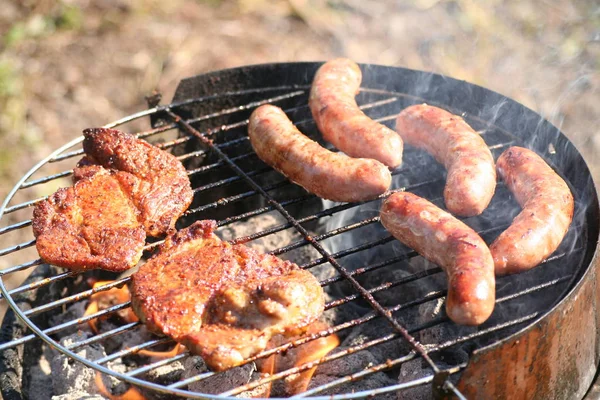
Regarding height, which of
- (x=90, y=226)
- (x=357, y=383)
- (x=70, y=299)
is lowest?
(x=357, y=383)

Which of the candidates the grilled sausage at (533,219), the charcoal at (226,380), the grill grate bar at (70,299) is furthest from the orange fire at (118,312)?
the grilled sausage at (533,219)

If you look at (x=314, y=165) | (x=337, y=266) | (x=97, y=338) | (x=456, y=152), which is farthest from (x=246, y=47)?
(x=97, y=338)

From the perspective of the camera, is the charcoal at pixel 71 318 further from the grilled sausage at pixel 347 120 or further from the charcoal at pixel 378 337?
the grilled sausage at pixel 347 120

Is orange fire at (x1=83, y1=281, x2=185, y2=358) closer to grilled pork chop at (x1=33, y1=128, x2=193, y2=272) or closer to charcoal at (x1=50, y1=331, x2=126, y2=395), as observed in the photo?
charcoal at (x1=50, y1=331, x2=126, y2=395)

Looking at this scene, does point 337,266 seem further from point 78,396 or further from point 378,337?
point 78,396

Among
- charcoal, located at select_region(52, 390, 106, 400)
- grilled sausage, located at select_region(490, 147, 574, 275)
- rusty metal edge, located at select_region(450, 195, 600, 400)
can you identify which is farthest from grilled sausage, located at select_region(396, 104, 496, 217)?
charcoal, located at select_region(52, 390, 106, 400)

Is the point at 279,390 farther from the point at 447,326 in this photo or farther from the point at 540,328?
the point at 540,328
